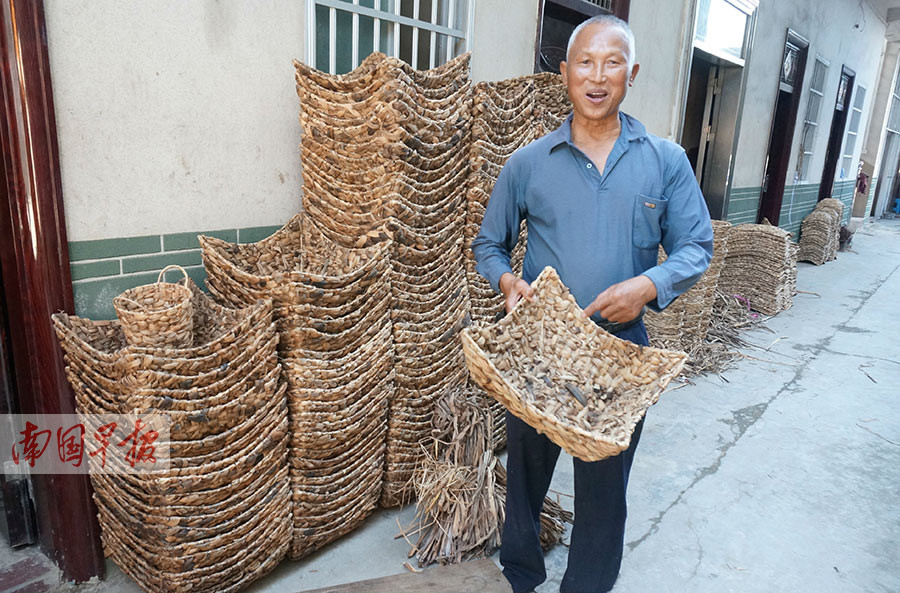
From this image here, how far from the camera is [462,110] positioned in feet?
8.26

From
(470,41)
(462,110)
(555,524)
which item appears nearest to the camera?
(555,524)

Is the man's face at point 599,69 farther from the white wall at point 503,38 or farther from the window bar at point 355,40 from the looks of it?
the white wall at point 503,38

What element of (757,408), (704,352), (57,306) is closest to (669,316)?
(704,352)

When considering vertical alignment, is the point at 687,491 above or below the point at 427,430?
below

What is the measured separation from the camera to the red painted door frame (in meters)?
1.68

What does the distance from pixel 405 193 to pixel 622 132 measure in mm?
859

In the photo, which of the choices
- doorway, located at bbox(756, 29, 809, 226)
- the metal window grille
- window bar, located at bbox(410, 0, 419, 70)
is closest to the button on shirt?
window bar, located at bbox(410, 0, 419, 70)

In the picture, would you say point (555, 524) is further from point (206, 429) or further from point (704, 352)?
point (704, 352)

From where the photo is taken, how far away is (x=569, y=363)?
1.86 metres

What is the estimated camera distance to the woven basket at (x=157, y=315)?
168 cm

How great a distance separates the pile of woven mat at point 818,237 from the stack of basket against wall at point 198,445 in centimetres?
965

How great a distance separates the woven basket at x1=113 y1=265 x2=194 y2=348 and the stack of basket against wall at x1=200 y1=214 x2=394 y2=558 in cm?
23

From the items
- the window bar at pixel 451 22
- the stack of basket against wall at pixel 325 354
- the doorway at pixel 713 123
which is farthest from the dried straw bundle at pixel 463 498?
the doorway at pixel 713 123

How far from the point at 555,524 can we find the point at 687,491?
0.84 metres
